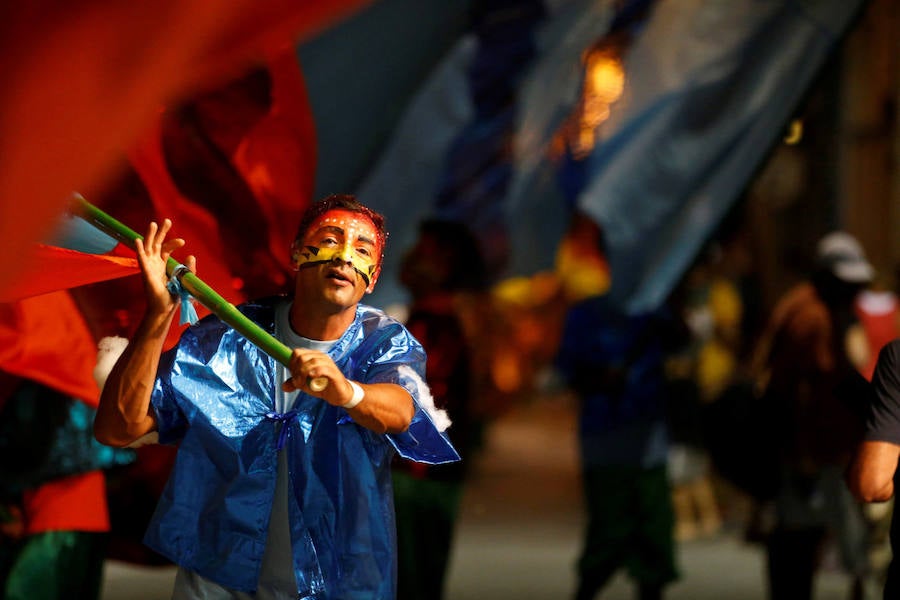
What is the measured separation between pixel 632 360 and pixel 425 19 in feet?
6.33

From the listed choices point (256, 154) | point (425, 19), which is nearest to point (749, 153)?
point (425, 19)

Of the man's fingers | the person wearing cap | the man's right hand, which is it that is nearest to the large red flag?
the man's fingers

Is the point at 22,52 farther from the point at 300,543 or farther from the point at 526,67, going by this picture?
the point at 526,67

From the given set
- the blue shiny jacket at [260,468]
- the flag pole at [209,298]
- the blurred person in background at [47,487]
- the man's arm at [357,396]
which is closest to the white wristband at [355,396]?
the man's arm at [357,396]

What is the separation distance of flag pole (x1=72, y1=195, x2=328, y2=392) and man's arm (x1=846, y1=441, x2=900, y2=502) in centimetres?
153

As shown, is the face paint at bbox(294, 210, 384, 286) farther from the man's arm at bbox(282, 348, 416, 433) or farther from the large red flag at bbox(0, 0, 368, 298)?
the large red flag at bbox(0, 0, 368, 298)

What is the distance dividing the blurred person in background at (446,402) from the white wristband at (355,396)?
9.59 feet

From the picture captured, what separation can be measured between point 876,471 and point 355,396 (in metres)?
1.46

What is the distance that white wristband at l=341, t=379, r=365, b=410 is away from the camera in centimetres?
362

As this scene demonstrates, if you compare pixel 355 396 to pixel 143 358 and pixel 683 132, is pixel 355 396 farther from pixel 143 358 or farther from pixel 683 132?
pixel 683 132

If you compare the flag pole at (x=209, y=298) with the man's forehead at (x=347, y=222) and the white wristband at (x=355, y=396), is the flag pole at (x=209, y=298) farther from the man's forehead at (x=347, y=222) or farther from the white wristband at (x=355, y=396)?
the man's forehead at (x=347, y=222)

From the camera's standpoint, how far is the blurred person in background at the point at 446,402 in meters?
6.66

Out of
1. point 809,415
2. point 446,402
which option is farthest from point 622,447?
point 446,402

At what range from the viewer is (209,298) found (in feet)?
11.8
